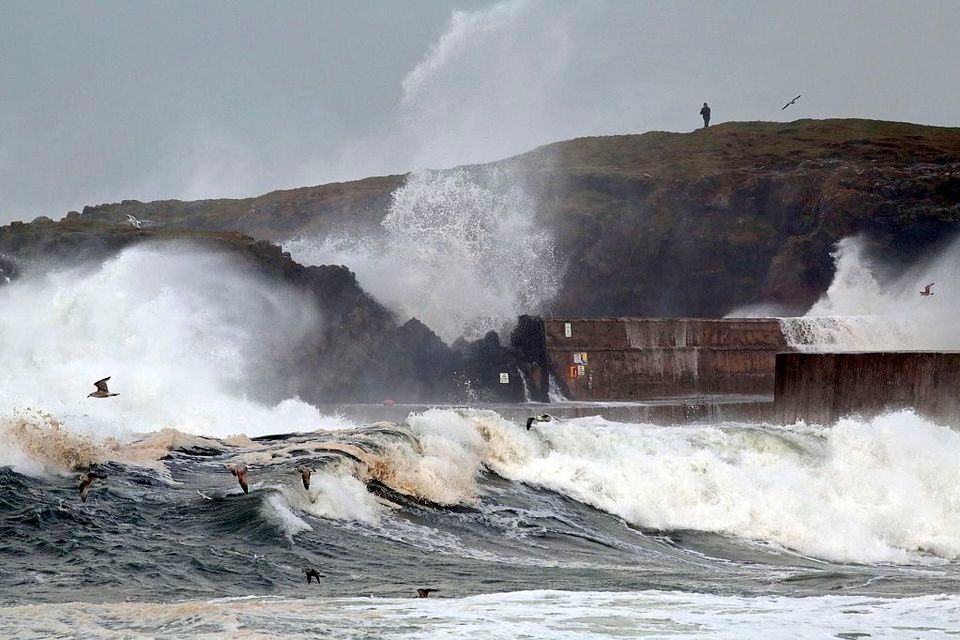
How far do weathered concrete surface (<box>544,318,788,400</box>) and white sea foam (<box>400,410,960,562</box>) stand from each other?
39.3 feet

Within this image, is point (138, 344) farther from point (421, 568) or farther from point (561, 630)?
point (561, 630)

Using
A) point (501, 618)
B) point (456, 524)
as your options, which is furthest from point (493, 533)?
point (501, 618)

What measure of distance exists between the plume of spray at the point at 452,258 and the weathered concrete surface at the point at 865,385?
1582 cm

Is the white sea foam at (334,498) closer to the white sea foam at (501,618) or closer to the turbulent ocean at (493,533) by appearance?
the turbulent ocean at (493,533)

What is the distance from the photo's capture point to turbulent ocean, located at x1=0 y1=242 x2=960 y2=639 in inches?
439

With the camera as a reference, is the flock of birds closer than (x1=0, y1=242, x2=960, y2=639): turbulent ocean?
No

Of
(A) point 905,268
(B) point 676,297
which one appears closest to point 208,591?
(A) point 905,268

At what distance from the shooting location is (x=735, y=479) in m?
23.0

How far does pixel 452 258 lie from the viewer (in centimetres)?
4956

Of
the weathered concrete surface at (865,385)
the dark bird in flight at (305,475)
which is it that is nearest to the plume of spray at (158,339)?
the weathered concrete surface at (865,385)

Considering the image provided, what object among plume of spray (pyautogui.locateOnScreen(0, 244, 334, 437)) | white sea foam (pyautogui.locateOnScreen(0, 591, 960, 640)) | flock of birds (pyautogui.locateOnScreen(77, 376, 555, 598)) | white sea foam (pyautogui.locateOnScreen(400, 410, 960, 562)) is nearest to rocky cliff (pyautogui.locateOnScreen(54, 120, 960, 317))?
plume of spray (pyautogui.locateOnScreen(0, 244, 334, 437))

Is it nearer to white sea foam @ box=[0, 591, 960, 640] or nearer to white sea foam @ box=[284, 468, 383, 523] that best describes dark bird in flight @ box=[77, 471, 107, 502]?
white sea foam @ box=[284, 468, 383, 523]

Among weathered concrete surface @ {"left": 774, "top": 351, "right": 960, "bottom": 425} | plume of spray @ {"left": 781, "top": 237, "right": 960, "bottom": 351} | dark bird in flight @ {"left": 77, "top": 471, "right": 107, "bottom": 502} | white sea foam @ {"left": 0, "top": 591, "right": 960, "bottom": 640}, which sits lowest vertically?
white sea foam @ {"left": 0, "top": 591, "right": 960, "bottom": 640}

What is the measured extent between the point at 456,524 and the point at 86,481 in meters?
5.03
